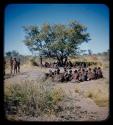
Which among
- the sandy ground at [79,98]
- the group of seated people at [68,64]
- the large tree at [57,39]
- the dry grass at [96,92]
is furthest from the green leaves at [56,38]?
the dry grass at [96,92]

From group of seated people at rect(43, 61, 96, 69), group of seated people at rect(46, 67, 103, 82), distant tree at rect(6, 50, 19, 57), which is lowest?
group of seated people at rect(46, 67, 103, 82)

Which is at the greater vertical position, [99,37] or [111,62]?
[99,37]

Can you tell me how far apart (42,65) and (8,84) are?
0.44 m

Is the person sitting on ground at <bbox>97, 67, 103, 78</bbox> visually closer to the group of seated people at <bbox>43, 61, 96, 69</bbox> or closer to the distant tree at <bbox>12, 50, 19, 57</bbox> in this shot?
the group of seated people at <bbox>43, 61, 96, 69</bbox>

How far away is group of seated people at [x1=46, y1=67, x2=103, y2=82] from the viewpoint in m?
3.14

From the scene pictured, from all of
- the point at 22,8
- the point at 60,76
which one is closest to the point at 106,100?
the point at 60,76

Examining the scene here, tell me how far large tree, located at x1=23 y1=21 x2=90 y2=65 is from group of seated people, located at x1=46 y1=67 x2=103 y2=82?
13 centimetres

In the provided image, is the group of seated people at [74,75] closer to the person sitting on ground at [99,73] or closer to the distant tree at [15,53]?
the person sitting on ground at [99,73]

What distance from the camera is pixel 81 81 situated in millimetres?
3143

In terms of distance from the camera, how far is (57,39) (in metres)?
3.17

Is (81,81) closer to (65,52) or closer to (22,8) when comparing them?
(65,52)

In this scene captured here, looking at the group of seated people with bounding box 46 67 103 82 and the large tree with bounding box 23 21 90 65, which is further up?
the large tree with bounding box 23 21 90 65

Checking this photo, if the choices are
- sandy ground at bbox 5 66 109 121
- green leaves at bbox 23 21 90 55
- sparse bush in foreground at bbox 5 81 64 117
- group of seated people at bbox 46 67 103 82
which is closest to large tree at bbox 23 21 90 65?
green leaves at bbox 23 21 90 55

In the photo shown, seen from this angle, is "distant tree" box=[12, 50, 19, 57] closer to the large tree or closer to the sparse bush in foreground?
the large tree
